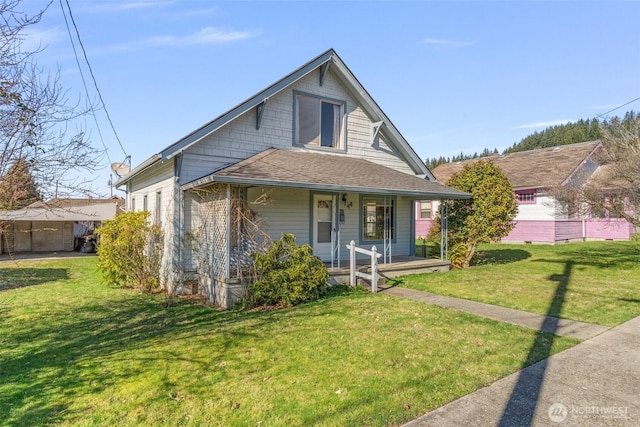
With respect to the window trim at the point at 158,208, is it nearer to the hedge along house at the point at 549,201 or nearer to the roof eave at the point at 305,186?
the roof eave at the point at 305,186

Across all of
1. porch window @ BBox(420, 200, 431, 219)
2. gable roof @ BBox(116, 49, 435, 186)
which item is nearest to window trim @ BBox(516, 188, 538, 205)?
porch window @ BBox(420, 200, 431, 219)

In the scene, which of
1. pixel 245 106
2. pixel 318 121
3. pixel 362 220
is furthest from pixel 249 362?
pixel 318 121

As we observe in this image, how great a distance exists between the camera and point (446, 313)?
708 cm

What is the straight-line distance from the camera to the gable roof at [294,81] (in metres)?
9.47

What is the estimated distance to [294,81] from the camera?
37.8ft

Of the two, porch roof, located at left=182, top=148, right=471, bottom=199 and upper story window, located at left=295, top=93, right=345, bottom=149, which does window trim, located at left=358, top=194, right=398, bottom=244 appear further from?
upper story window, located at left=295, top=93, right=345, bottom=149

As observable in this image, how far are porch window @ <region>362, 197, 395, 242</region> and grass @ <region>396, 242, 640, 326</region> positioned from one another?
93.2 inches

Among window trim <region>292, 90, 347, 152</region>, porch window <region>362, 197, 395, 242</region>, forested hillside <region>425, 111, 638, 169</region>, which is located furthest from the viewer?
forested hillside <region>425, 111, 638, 169</region>

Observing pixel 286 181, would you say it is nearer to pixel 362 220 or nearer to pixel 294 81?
pixel 294 81

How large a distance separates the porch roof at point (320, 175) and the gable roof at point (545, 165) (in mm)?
10016

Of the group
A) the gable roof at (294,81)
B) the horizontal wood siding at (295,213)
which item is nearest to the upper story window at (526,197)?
the gable roof at (294,81)

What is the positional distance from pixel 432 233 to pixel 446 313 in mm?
10256

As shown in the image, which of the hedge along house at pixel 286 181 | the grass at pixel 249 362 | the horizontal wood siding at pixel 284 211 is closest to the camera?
the grass at pixel 249 362

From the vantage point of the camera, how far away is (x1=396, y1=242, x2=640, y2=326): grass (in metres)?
7.38
